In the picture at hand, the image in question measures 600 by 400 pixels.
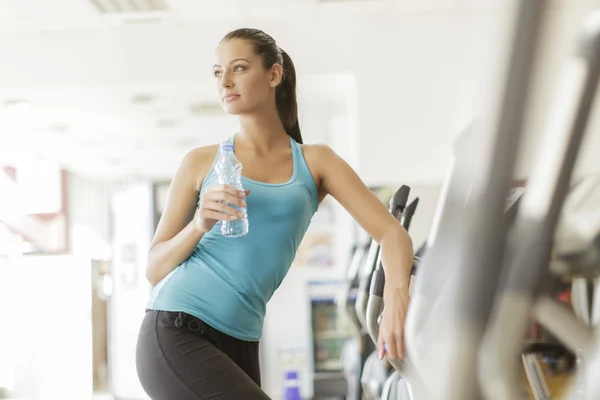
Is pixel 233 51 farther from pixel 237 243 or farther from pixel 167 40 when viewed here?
pixel 167 40

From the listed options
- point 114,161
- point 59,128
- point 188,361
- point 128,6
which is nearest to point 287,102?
point 188,361

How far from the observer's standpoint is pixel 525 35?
348 millimetres

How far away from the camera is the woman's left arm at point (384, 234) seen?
1028 mm

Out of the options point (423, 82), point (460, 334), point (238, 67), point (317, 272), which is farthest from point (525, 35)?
point (317, 272)

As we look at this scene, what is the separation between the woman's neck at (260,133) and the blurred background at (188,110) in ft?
9.33

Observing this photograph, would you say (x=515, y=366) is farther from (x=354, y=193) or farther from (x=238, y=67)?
(x=238, y=67)

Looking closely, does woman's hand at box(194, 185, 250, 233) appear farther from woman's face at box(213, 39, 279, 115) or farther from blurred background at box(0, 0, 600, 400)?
blurred background at box(0, 0, 600, 400)

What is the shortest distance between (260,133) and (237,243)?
0.87ft

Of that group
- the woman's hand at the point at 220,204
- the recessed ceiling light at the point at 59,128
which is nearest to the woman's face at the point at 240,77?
the woman's hand at the point at 220,204

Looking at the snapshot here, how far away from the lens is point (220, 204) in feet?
3.81

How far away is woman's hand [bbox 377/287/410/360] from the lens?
1.00m

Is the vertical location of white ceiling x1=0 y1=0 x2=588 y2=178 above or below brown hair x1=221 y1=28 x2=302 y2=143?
above

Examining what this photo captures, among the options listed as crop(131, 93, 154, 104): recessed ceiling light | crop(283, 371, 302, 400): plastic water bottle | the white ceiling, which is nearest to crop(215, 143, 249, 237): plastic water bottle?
the white ceiling

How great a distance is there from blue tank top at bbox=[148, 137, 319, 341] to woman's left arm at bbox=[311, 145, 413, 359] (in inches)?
2.8
